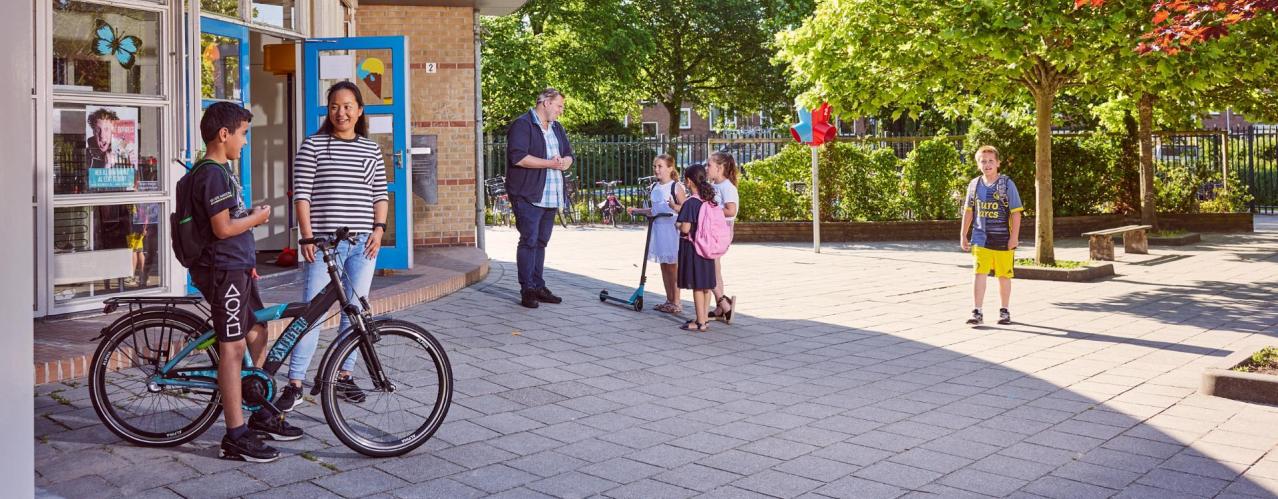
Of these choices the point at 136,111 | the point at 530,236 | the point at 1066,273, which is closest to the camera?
the point at 136,111

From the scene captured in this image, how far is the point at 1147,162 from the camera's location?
20469 mm

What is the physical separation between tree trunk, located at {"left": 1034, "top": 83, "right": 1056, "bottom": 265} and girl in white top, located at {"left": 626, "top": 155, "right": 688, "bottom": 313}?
19.1ft

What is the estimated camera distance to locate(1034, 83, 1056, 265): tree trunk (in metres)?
14.3

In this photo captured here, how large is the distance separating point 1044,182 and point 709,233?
6691mm

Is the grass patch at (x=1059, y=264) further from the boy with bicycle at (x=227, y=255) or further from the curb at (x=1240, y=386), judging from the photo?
the boy with bicycle at (x=227, y=255)

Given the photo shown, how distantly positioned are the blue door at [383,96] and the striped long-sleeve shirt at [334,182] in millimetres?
5152

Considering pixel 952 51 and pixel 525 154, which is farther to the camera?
pixel 952 51

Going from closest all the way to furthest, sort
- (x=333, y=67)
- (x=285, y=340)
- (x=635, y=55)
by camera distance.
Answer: (x=285, y=340) < (x=333, y=67) < (x=635, y=55)

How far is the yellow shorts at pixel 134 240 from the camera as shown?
872 centimetres

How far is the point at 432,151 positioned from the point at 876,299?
5.98 metres

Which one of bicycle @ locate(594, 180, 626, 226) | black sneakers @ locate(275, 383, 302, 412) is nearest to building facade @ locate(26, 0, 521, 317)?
black sneakers @ locate(275, 383, 302, 412)

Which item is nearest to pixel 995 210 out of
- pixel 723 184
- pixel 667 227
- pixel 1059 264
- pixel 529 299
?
pixel 723 184

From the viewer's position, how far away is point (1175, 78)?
40.9 feet

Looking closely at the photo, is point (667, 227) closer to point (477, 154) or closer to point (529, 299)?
point (529, 299)
